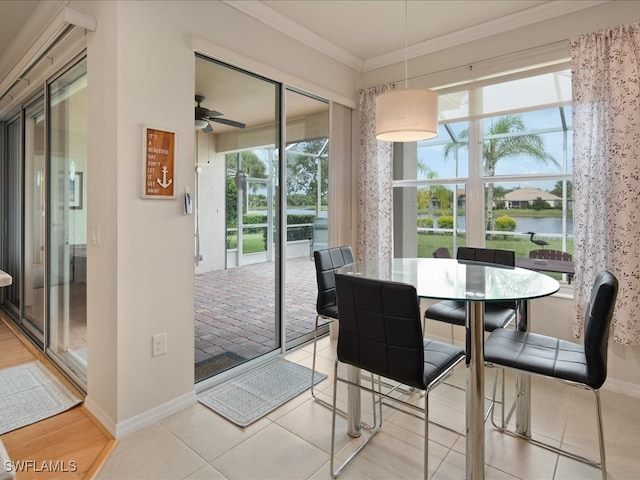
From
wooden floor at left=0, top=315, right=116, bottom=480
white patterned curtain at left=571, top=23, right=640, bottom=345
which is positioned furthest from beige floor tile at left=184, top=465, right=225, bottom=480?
white patterned curtain at left=571, top=23, right=640, bottom=345

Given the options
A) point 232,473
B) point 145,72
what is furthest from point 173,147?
point 232,473

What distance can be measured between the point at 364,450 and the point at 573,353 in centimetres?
116

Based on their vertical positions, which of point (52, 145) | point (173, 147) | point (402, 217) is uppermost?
point (52, 145)

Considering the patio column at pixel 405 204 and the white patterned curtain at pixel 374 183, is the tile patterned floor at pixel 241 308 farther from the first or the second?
the patio column at pixel 405 204

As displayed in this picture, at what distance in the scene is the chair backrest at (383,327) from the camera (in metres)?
1.51

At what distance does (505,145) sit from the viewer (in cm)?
320

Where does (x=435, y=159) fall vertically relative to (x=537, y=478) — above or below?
above

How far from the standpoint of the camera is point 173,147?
7.34 feet

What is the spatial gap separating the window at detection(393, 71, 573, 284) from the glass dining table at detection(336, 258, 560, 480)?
1041mm

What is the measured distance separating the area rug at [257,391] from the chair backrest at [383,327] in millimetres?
937

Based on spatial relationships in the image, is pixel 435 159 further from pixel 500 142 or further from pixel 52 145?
pixel 52 145

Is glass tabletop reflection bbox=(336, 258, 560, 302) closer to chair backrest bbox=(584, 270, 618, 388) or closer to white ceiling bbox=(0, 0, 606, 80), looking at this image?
chair backrest bbox=(584, 270, 618, 388)

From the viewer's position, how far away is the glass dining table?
1.68 metres

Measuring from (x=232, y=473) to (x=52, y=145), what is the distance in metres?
2.83
